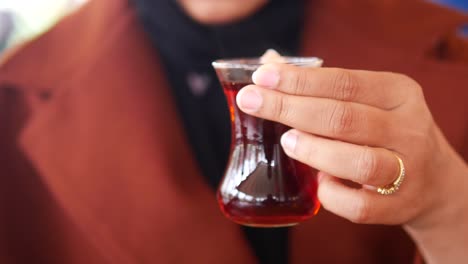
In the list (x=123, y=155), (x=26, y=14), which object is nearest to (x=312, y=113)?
(x=123, y=155)

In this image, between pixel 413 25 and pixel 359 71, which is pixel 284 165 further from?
pixel 413 25

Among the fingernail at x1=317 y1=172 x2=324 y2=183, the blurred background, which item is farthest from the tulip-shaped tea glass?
the blurred background

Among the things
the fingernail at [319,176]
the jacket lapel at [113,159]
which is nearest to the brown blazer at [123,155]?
the jacket lapel at [113,159]

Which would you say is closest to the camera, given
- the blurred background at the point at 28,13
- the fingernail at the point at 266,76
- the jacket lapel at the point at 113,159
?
the fingernail at the point at 266,76

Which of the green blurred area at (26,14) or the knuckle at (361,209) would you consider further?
the green blurred area at (26,14)

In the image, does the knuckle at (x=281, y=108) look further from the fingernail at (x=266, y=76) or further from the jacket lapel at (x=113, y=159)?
the jacket lapel at (x=113, y=159)

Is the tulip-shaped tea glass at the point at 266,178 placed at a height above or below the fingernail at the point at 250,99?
below

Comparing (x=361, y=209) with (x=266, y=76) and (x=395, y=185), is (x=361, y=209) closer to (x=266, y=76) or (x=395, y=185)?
(x=395, y=185)
